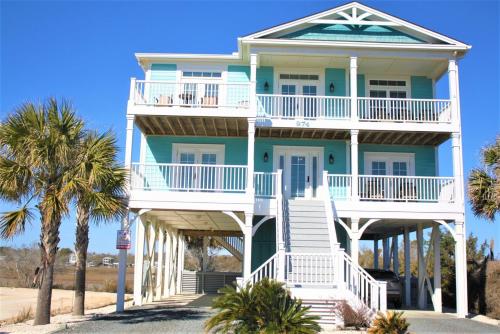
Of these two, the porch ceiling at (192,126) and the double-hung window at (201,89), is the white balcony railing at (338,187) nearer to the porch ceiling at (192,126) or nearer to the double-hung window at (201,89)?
the porch ceiling at (192,126)

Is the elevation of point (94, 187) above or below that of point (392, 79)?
below

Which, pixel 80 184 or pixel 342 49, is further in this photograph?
pixel 342 49

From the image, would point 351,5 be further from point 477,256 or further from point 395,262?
point 477,256

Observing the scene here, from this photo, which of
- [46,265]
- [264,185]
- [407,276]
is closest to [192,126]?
[264,185]

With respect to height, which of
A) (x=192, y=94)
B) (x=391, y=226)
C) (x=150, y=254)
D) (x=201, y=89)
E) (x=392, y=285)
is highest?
(x=201, y=89)

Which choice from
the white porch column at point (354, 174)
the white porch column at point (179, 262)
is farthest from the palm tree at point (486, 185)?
the white porch column at point (179, 262)

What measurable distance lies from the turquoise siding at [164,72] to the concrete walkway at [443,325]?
38.8 feet

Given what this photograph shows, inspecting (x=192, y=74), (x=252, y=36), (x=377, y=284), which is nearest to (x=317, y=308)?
(x=377, y=284)

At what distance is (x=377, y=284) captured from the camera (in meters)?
12.9

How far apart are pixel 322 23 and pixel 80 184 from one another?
35.8 feet

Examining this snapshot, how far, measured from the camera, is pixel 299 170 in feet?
67.2

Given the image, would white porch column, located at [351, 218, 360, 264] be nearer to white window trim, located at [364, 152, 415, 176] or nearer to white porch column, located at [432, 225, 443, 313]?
white porch column, located at [432, 225, 443, 313]

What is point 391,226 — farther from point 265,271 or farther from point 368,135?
point 265,271

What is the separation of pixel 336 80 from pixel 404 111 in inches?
114
